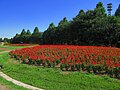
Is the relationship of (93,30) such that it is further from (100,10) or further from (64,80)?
(64,80)

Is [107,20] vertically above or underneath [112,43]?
above

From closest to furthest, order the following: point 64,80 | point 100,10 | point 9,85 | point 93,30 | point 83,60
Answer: point 9,85
point 64,80
point 83,60
point 93,30
point 100,10

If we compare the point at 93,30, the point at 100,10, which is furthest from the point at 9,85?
the point at 100,10

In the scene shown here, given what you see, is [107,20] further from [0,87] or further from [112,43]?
[0,87]

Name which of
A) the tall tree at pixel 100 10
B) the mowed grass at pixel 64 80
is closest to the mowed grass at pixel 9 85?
the mowed grass at pixel 64 80

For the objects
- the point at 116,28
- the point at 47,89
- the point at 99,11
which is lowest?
the point at 47,89

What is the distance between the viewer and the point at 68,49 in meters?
20.1

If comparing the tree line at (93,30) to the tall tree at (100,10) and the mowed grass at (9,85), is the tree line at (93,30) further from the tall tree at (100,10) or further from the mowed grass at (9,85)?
the mowed grass at (9,85)

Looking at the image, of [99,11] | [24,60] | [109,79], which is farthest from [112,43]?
[109,79]

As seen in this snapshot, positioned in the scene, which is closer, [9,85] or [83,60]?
[9,85]

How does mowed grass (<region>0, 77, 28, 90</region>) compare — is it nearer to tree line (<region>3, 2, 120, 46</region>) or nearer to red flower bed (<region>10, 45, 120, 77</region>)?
red flower bed (<region>10, 45, 120, 77</region>)

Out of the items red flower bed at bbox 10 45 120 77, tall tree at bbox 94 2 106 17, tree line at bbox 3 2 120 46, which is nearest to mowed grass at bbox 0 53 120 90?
red flower bed at bbox 10 45 120 77

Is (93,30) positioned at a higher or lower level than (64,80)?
higher

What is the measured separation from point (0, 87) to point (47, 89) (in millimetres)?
1875
